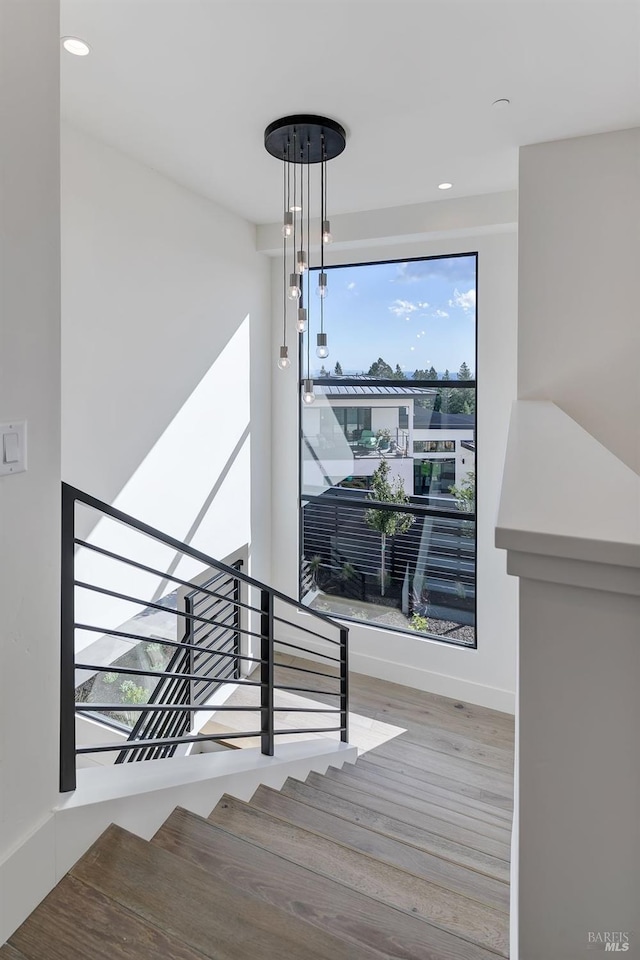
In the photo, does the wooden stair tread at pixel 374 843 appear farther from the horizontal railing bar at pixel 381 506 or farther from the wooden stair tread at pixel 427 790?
the horizontal railing bar at pixel 381 506

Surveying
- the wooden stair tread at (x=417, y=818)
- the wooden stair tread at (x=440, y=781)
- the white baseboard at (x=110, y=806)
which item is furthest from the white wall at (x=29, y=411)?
the wooden stair tread at (x=440, y=781)

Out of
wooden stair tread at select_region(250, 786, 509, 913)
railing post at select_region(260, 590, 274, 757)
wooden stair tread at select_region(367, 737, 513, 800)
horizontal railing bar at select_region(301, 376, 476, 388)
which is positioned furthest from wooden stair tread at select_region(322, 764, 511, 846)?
horizontal railing bar at select_region(301, 376, 476, 388)

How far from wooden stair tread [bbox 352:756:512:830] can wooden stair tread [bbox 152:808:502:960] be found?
1601 millimetres

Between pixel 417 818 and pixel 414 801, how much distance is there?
0.29 meters

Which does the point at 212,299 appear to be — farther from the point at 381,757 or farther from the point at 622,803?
the point at 622,803

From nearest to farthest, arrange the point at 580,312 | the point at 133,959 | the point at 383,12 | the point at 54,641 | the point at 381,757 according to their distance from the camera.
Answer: the point at 133,959
the point at 54,641
the point at 383,12
the point at 580,312
the point at 381,757

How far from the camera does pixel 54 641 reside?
1373 millimetres

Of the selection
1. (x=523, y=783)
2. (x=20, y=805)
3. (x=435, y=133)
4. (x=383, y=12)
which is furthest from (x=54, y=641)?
(x=435, y=133)

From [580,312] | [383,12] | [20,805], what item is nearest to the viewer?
[20,805]

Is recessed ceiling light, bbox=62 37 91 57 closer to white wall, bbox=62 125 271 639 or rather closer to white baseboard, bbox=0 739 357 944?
white wall, bbox=62 125 271 639

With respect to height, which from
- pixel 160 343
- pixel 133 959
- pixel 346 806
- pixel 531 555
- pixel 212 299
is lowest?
pixel 346 806

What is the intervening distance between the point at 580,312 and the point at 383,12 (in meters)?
1.59

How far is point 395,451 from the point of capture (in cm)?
449

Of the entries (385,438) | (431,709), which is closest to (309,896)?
(431,709)
